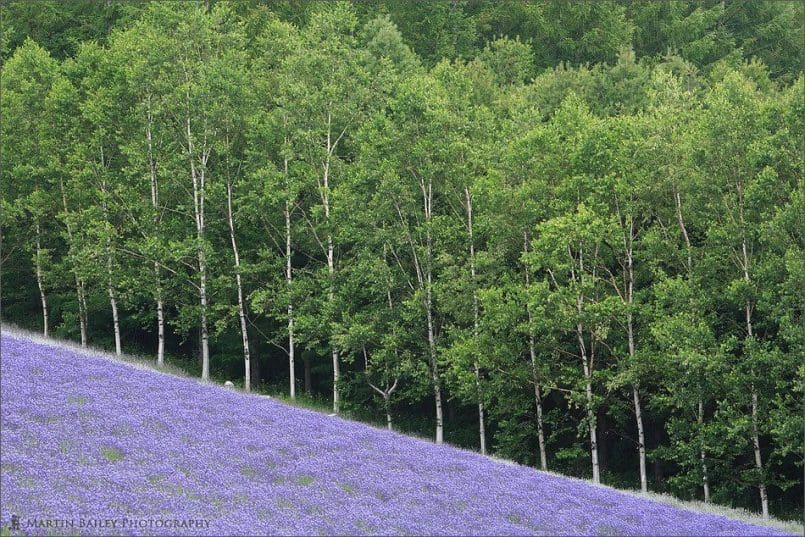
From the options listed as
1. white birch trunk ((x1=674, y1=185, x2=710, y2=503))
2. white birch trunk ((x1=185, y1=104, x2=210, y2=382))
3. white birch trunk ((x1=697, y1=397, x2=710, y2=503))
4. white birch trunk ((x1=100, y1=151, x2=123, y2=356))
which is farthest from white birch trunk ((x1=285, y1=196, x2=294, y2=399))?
white birch trunk ((x1=697, y1=397, x2=710, y2=503))

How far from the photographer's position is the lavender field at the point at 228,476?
1661 cm

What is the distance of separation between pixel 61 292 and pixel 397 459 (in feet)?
134

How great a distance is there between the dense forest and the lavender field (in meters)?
14.0

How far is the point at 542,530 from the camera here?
19.3 metres

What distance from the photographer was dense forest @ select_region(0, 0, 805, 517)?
123ft

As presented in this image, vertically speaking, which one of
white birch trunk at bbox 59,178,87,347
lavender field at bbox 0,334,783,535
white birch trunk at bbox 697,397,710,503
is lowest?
white birch trunk at bbox 697,397,710,503

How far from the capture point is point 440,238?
151 feet

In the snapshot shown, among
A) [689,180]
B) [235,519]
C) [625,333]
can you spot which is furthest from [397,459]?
[689,180]

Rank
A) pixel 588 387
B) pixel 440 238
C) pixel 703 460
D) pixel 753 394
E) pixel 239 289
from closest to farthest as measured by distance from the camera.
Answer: pixel 753 394
pixel 703 460
pixel 588 387
pixel 440 238
pixel 239 289

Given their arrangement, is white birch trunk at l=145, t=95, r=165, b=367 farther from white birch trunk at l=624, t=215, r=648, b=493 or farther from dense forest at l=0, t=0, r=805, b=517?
white birch trunk at l=624, t=215, r=648, b=493

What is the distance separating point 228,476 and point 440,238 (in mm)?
27823

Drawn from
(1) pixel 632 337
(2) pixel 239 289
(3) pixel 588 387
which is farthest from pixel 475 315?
(2) pixel 239 289

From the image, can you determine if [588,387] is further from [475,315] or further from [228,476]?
[228,476]

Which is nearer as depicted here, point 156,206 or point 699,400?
point 699,400
